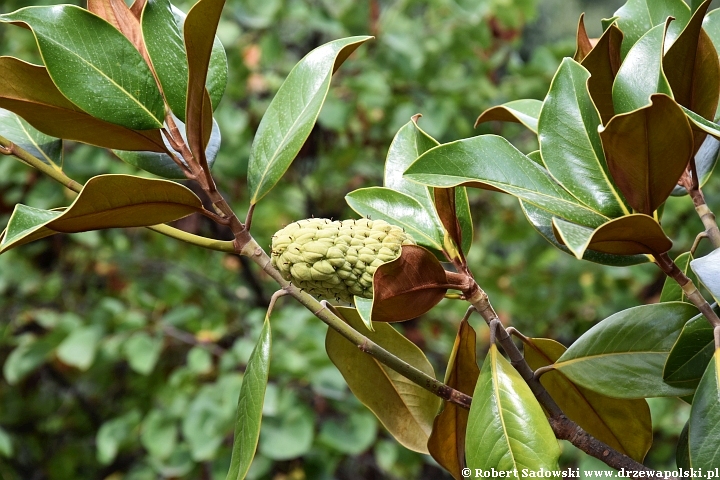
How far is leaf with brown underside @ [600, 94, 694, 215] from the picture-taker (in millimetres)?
484

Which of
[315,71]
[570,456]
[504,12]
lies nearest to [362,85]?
[504,12]

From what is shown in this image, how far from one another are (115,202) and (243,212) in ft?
Result: 7.35

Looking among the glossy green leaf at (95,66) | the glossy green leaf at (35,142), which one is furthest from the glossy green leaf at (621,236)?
the glossy green leaf at (35,142)

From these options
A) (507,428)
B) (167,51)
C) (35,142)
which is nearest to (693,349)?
(507,428)

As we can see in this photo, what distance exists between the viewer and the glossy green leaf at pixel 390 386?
2.33 feet

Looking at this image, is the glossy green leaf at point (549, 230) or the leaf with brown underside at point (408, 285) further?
the glossy green leaf at point (549, 230)

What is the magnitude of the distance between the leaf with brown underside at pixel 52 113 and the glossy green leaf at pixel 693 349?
46 centimetres

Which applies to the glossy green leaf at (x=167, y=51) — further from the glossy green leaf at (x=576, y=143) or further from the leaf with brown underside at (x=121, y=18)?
the glossy green leaf at (x=576, y=143)

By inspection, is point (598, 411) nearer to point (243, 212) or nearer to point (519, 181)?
point (519, 181)

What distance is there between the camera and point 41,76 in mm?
584

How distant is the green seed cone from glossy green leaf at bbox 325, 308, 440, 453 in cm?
11

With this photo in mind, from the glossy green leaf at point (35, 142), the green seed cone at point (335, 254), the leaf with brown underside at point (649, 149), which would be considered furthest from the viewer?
the glossy green leaf at point (35, 142)

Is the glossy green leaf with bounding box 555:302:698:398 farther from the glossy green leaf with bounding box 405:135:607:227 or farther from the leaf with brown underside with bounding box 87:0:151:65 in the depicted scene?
the leaf with brown underside with bounding box 87:0:151:65

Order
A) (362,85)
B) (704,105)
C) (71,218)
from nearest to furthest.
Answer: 1. (71,218)
2. (704,105)
3. (362,85)
